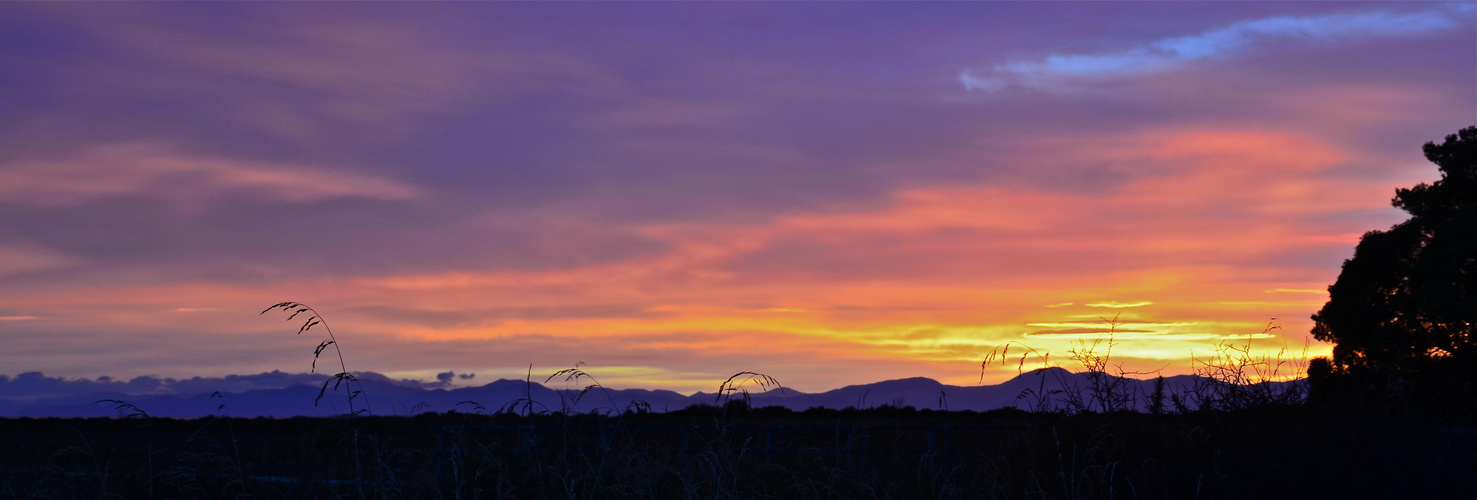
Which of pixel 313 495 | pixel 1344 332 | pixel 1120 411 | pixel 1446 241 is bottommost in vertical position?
pixel 313 495

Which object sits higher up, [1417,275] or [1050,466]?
[1417,275]

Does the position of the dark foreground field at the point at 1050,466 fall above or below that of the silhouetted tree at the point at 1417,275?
below

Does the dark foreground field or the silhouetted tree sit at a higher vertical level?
the silhouetted tree

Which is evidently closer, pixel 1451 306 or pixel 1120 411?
pixel 1120 411

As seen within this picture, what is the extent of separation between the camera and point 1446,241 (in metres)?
26.0

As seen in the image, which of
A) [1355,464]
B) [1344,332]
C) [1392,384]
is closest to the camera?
[1355,464]

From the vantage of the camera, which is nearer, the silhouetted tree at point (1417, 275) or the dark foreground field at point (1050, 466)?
the dark foreground field at point (1050, 466)

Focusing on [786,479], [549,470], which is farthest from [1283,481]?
[549,470]

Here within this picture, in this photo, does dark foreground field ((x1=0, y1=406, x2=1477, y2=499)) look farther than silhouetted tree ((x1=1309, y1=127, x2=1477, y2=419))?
No

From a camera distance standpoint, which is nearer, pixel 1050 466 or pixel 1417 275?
pixel 1050 466

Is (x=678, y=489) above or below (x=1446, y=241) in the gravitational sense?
below

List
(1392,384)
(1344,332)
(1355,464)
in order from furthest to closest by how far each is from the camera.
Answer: (1344,332)
(1392,384)
(1355,464)

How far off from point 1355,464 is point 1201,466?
3.51 ft

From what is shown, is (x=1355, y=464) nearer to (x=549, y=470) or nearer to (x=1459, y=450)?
(x=1459, y=450)
